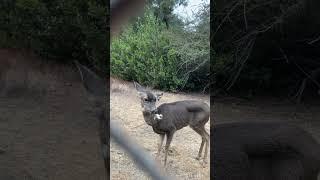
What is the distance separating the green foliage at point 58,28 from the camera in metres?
1.06

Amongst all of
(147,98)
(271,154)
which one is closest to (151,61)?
(147,98)

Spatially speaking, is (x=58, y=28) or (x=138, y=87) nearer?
(x=58, y=28)

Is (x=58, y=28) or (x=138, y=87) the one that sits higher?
(x=58, y=28)

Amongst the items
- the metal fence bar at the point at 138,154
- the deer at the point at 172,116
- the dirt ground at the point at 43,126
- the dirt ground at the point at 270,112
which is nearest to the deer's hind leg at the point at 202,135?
the deer at the point at 172,116

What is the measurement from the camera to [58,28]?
4.62 feet

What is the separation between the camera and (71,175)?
1.97 m

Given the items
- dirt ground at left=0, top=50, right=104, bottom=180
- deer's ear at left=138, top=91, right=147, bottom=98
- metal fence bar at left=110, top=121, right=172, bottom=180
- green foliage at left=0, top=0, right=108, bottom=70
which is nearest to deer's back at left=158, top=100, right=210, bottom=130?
deer's ear at left=138, top=91, right=147, bottom=98

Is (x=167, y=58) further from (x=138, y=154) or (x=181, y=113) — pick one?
(x=138, y=154)

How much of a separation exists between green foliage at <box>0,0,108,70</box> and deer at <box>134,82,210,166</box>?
336 millimetres

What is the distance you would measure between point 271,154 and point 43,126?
105cm

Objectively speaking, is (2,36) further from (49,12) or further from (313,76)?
(313,76)

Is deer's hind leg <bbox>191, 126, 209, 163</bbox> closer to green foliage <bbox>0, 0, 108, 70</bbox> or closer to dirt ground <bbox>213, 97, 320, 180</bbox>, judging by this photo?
dirt ground <bbox>213, 97, 320, 180</bbox>

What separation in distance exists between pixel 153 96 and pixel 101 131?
24 cm

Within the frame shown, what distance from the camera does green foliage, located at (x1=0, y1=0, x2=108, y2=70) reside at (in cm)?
106
